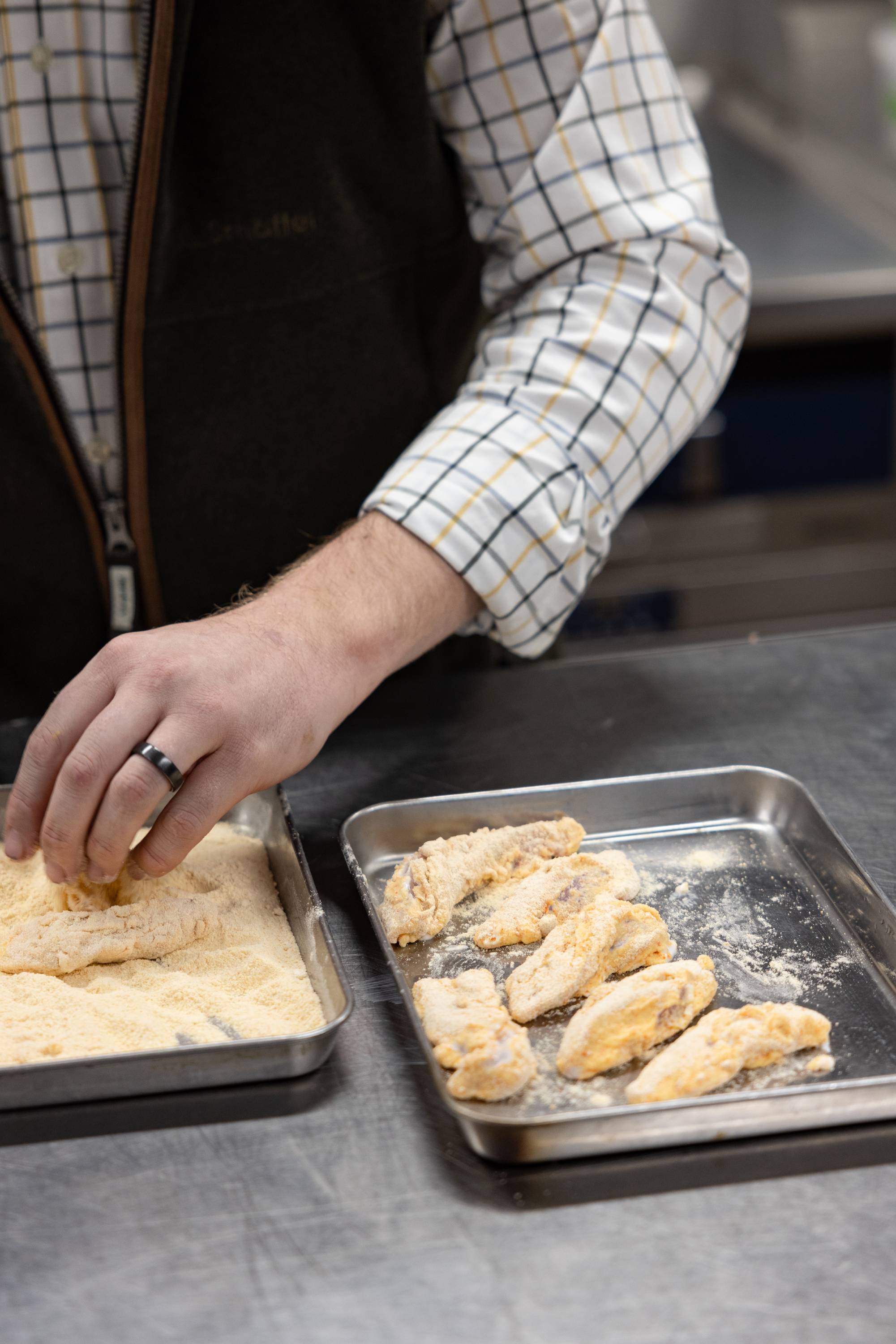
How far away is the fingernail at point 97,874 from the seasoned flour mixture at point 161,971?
2 cm

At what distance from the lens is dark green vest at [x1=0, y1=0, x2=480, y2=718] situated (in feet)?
3.68

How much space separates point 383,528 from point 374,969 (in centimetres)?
37

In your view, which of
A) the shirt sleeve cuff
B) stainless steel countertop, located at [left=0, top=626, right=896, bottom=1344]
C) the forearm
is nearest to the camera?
stainless steel countertop, located at [left=0, top=626, right=896, bottom=1344]

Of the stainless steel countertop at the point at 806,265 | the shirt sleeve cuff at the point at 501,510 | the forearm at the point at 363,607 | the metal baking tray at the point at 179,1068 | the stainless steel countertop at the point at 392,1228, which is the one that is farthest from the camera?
the stainless steel countertop at the point at 806,265

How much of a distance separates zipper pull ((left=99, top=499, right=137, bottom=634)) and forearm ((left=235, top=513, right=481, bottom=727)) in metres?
0.27

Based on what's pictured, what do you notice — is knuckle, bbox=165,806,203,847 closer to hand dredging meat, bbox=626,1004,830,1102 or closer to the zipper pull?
hand dredging meat, bbox=626,1004,830,1102

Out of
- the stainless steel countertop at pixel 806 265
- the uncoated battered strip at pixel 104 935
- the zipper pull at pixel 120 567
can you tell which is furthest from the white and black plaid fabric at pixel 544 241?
the stainless steel countertop at pixel 806 265

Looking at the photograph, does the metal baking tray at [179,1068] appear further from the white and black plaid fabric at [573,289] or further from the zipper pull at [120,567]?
the zipper pull at [120,567]

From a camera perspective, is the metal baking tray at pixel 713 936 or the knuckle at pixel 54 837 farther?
the knuckle at pixel 54 837

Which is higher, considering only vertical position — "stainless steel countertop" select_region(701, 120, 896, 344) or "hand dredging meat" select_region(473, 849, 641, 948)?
"stainless steel countertop" select_region(701, 120, 896, 344)

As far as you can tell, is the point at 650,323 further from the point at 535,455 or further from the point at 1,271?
the point at 1,271

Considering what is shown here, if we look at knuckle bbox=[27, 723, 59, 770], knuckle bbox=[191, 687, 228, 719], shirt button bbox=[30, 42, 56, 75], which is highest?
shirt button bbox=[30, 42, 56, 75]

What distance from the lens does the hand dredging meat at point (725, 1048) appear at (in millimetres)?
696

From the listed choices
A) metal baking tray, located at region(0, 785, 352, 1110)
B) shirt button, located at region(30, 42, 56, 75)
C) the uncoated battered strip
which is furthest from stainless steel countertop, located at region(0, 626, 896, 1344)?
shirt button, located at region(30, 42, 56, 75)
